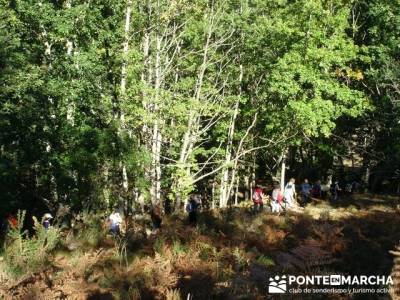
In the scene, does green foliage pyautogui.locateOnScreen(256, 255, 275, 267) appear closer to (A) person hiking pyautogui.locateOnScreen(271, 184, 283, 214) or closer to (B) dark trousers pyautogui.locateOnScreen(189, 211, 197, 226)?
(B) dark trousers pyautogui.locateOnScreen(189, 211, 197, 226)

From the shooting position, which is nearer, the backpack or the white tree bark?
the white tree bark

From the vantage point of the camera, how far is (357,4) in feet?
106

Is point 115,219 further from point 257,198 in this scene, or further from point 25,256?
point 257,198

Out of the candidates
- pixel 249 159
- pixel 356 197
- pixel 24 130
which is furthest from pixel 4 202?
pixel 249 159

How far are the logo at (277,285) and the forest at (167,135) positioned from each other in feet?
0.50

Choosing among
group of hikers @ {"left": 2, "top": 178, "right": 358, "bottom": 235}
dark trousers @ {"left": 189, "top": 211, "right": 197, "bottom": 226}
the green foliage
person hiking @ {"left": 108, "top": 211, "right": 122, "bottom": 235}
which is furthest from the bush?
dark trousers @ {"left": 189, "top": 211, "right": 197, "bottom": 226}

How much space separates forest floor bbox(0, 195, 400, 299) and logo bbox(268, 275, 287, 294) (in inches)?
3.8

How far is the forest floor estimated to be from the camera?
7.98m

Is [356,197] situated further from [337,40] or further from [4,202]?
[4,202]

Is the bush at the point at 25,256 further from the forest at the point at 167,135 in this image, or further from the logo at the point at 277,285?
the logo at the point at 277,285

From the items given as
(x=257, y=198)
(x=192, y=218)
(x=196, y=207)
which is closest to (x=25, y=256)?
(x=192, y=218)

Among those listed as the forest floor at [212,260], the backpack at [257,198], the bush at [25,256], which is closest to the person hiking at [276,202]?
the backpack at [257,198]

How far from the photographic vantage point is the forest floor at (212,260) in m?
7.98

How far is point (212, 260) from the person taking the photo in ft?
35.8
